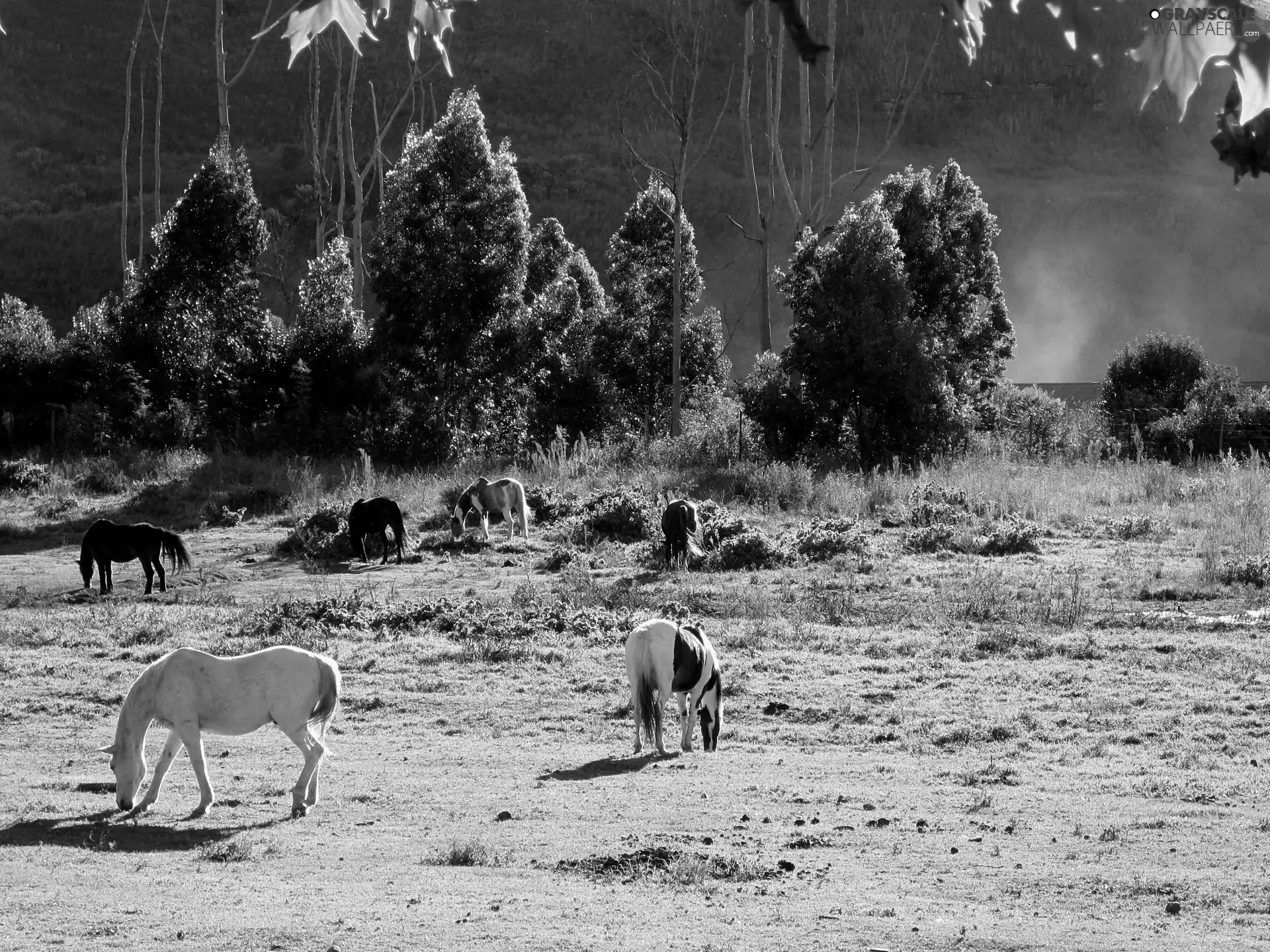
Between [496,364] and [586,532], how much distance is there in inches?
401

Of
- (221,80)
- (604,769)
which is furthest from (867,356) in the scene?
(221,80)

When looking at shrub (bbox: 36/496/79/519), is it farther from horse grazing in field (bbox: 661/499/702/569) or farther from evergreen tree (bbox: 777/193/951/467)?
evergreen tree (bbox: 777/193/951/467)

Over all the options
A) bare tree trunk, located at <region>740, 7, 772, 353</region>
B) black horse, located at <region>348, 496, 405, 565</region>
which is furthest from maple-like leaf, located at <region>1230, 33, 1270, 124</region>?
bare tree trunk, located at <region>740, 7, 772, 353</region>

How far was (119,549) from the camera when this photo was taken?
17.7 m

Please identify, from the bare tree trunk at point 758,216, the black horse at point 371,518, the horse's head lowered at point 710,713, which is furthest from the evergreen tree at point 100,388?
the horse's head lowered at point 710,713

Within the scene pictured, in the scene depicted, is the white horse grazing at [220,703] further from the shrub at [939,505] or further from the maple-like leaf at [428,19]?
the shrub at [939,505]

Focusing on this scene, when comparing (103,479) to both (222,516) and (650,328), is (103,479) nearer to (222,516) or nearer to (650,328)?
(222,516)

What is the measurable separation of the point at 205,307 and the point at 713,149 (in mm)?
59640

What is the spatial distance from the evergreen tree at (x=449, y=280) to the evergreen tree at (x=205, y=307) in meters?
3.40

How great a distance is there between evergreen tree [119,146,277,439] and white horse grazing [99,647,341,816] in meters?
25.2

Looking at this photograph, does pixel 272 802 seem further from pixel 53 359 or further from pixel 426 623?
pixel 53 359

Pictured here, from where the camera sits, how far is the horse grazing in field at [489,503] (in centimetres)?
2234

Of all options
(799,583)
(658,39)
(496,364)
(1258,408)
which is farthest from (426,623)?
(658,39)

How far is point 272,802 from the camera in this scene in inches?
332
